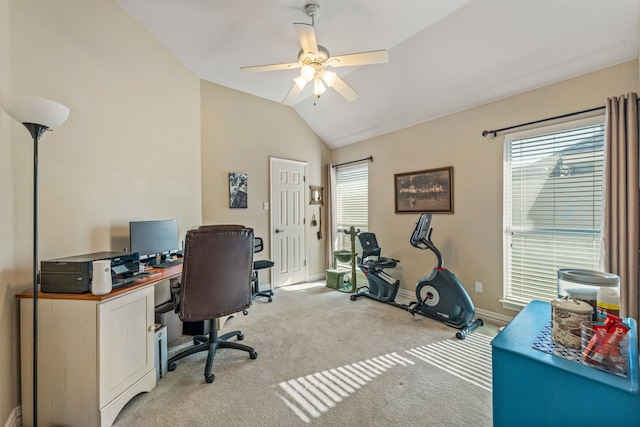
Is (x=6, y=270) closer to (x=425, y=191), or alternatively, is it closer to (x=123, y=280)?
(x=123, y=280)

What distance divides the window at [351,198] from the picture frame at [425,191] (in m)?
0.70

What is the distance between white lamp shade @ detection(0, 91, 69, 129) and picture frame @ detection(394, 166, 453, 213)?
11.8 ft

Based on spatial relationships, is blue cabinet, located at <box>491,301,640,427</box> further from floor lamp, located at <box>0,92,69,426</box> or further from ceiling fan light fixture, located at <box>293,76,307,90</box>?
ceiling fan light fixture, located at <box>293,76,307,90</box>

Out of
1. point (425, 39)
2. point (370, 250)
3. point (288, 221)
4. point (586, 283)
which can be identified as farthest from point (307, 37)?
point (288, 221)

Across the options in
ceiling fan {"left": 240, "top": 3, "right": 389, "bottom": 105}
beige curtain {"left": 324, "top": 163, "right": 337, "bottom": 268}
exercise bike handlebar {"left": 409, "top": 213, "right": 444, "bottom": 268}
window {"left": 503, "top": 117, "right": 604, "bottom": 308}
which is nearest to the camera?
ceiling fan {"left": 240, "top": 3, "right": 389, "bottom": 105}

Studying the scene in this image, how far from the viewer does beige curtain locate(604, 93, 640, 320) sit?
6.83 feet

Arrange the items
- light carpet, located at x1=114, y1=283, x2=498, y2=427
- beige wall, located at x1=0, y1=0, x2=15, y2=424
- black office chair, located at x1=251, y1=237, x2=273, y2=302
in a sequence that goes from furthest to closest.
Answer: black office chair, located at x1=251, y1=237, x2=273, y2=302 → light carpet, located at x1=114, y1=283, x2=498, y2=427 → beige wall, located at x1=0, y1=0, x2=15, y2=424

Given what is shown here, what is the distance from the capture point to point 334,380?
200 cm

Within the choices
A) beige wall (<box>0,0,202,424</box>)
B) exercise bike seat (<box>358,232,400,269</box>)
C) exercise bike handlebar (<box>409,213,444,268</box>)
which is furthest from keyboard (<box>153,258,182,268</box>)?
exercise bike handlebar (<box>409,213,444,268</box>)

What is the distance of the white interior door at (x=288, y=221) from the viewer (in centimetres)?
440

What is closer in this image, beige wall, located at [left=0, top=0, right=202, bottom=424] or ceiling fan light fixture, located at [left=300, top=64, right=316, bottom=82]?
beige wall, located at [left=0, top=0, right=202, bottom=424]

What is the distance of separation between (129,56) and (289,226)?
2.97m

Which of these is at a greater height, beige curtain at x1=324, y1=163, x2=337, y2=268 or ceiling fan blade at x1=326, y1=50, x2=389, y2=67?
ceiling fan blade at x1=326, y1=50, x2=389, y2=67

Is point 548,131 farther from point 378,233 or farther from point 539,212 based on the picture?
point 378,233
